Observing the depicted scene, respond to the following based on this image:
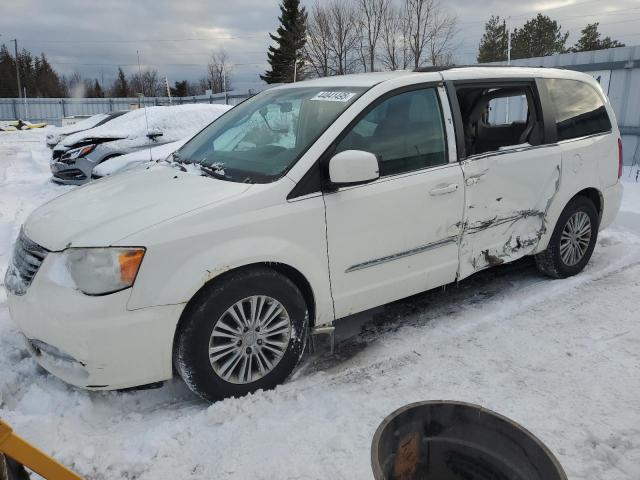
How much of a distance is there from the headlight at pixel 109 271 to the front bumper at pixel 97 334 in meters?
0.04

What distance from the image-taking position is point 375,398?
121 inches

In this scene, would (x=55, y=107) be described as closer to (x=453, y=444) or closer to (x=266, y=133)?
(x=266, y=133)

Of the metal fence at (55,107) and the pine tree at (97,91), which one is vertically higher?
the pine tree at (97,91)

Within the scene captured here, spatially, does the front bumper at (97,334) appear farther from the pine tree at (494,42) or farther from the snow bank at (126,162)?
the pine tree at (494,42)

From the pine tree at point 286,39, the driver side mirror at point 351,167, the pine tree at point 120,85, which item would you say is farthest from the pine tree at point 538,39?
the pine tree at point 120,85

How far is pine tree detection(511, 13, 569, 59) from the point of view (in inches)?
1658

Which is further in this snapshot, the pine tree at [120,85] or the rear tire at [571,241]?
the pine tree at [120,85]

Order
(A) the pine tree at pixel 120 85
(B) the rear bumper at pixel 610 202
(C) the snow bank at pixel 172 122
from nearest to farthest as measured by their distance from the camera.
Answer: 1. (B) the rear bumper at pixel 610 202
2. (C) the snow bank at pixel 172 122
3. (A) the pine tree at pixel 120 85

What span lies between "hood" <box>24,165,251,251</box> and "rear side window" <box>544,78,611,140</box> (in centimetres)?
297

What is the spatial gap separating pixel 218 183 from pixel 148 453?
60.0 inches

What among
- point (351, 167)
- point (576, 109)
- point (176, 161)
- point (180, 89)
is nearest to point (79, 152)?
point (176, 161)

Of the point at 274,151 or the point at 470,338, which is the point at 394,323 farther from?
the point at 274,151

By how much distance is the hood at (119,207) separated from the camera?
9.10 ft

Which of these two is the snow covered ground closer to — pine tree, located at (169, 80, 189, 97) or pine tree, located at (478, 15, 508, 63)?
pine tree, located at (478, 15, 508, 63)
